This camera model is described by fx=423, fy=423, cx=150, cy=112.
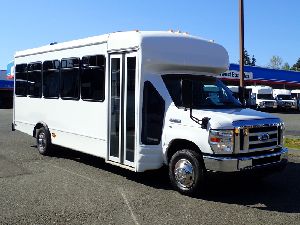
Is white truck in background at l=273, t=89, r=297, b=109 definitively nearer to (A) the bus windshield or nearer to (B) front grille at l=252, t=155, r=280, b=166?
(A) the bus windshield

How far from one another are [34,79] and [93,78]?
11.8 feet

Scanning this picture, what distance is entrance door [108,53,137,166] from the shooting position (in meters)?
8.34

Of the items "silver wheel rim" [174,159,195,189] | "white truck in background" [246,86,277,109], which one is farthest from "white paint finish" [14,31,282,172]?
"white truck in background" [246,86,277,109]

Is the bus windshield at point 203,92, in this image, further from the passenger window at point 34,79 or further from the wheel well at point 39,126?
the passenger window at point 34,79

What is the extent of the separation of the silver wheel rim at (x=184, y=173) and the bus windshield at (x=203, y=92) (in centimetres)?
108

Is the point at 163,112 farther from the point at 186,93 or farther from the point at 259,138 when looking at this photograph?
the point at 259,138

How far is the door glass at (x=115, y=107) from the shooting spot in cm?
873

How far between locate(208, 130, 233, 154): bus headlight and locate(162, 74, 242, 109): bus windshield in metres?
0.97

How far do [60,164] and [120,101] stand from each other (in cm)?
293

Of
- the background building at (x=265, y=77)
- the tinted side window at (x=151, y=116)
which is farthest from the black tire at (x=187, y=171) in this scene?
the background building at (x=265, y=77)

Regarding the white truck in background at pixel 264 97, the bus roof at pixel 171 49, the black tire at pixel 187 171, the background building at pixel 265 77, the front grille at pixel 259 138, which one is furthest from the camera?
the background building at pixel 265 77

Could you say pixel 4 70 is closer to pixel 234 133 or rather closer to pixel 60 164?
pixel 60 164

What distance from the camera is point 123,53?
28.2 ft

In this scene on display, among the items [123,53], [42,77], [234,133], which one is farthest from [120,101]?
[42,77]
